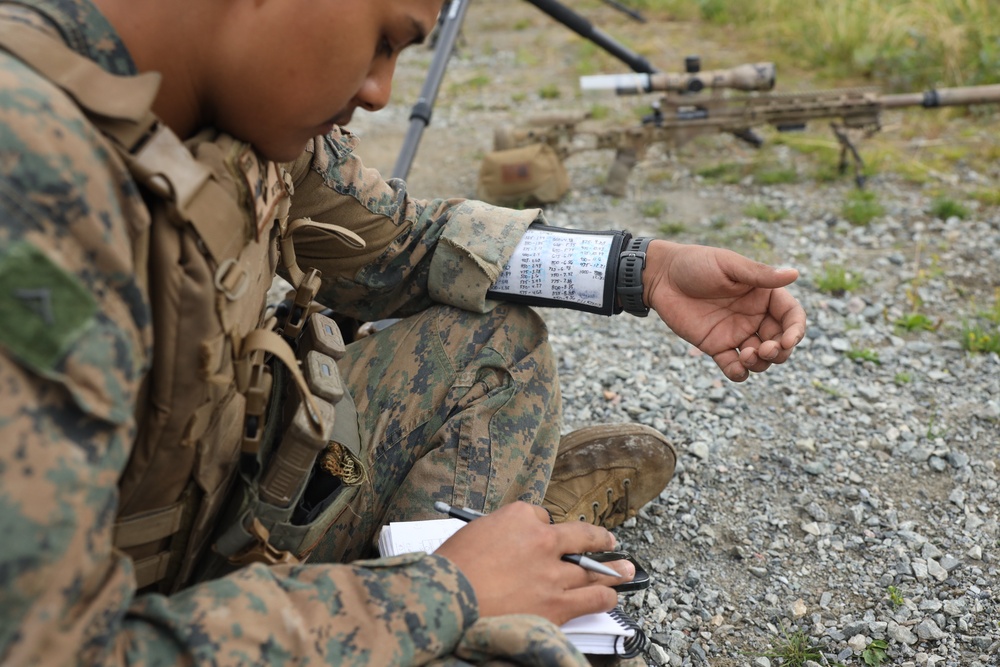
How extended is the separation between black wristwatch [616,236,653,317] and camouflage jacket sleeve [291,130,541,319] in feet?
0.84

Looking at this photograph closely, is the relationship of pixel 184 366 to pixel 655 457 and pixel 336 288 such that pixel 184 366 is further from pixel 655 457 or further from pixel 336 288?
pixel 655 457

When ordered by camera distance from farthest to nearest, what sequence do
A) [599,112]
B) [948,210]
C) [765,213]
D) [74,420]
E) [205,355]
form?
[599,112], [765,213], [948,210], [205,355], [74,420]

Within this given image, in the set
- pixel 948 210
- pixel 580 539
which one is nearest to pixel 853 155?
pixel 948 210

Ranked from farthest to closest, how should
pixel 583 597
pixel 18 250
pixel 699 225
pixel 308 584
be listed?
pixel 699 225 → pixel 583 597 → pixel 308 584 → pixel 18 250

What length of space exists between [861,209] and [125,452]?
4.26 meters

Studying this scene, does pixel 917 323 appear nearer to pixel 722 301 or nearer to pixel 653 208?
pixel 653 208

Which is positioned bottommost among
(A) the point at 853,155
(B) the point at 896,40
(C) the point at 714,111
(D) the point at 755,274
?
(A) the point at 853,155

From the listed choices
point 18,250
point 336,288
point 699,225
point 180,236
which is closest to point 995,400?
point 699,225

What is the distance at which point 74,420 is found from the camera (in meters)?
1.07

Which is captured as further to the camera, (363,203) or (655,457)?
(655,457)

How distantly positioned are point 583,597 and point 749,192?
4005 mm

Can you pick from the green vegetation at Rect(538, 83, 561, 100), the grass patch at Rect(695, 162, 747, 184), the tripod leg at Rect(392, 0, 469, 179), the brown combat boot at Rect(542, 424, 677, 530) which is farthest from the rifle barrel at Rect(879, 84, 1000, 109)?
the brown combat boot at Rect(542, 424, 677, 530)

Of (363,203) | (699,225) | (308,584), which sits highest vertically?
(363,203)

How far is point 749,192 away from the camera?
5215 mm
